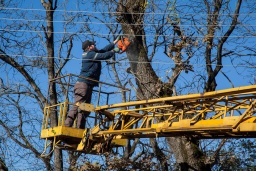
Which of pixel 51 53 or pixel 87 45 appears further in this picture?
pixel 51 53

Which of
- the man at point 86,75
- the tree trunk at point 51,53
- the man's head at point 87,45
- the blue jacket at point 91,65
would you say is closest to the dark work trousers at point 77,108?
the man at point 86,75

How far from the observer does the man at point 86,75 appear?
43.5 ft

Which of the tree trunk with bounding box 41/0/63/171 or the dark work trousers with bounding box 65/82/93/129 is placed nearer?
the dark work trousers with bounding box 65/82/93/129

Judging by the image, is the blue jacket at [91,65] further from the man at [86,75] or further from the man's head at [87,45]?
the man's head at [87,45]

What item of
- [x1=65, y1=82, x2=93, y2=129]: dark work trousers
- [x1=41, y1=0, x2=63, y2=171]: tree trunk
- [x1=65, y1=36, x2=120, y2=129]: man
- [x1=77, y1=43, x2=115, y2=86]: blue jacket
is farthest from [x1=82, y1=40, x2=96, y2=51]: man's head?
[x1=41, y1=0, x2=63, y2=171]: tree trunk

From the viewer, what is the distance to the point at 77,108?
43.8 ft

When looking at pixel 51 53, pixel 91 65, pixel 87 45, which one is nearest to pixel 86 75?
pixel 91 65

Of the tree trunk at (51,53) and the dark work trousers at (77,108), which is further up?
the tree trunk at (51,53)

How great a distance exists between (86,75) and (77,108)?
794 mm

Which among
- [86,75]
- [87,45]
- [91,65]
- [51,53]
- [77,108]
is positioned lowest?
[77,108]

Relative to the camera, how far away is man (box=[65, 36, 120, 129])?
13266 millimetres

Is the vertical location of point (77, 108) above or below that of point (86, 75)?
below

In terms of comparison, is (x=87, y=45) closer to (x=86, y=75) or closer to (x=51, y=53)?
(x=86, y=75)

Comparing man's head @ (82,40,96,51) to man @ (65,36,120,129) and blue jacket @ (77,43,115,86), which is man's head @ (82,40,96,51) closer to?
man @ (65,36,120,129)
